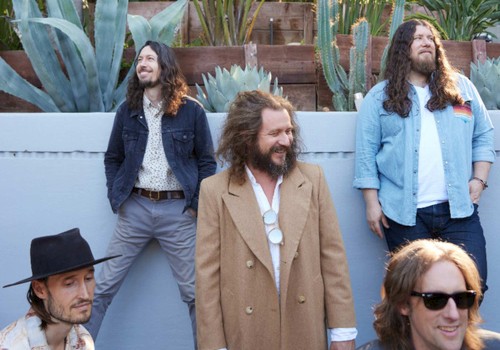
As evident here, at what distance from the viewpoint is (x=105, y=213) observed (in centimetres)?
510

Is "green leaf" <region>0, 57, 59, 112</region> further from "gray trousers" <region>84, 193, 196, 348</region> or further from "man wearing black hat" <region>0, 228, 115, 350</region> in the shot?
"man wearing black hat" <region>0, 228, 115, 350</region>

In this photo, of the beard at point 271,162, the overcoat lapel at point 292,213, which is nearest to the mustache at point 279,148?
the beard at point 271,162

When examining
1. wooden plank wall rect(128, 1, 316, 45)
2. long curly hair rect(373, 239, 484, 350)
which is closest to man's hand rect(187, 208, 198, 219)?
long curly hair rect(373, 239, 484, 350)

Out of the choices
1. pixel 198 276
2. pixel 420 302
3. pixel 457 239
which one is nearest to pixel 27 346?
pixel 198 276

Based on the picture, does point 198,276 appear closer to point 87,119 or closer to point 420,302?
point 420,302

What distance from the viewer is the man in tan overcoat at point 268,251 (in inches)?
148

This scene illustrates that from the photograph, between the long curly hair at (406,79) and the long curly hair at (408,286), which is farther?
the long curly hair at (406,79)

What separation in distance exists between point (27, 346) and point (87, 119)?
7.17 ft

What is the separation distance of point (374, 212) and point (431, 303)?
1.56 metres

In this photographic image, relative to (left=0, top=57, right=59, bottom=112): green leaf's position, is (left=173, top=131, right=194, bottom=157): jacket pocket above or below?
below

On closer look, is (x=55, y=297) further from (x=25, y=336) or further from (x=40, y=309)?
(x=25, y=336)

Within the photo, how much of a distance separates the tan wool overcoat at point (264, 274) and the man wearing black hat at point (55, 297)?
2.24 ft

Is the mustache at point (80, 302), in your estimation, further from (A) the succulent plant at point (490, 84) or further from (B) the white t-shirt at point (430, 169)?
(A) the succulent plant at point (490, 84)

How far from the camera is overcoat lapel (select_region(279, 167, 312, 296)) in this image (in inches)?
148
